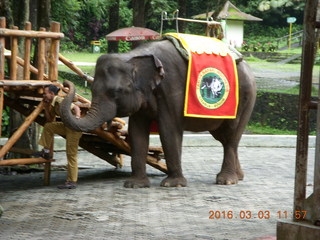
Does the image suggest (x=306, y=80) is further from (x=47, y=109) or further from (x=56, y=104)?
(x=47, y=109)

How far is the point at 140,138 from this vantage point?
1062 centimetres

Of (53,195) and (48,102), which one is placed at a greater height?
(48,102)

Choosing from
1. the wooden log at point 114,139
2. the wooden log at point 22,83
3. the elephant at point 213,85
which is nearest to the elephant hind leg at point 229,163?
the elephant at point 213,85

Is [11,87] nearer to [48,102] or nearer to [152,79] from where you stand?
[48,102]

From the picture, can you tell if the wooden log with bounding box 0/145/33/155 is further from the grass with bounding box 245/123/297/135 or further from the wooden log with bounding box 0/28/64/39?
the grass with bounding box 245/123/297/135

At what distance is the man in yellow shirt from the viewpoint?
9.84 m

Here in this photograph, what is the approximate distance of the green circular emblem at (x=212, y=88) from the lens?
10.5 meters

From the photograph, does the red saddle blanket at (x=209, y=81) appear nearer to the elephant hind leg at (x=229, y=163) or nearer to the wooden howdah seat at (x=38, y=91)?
the elephant hind leg at (x=229, y=163)

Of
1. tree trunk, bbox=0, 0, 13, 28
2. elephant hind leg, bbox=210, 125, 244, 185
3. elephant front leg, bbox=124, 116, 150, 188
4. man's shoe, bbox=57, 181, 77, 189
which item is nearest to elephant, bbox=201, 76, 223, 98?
elephant hind leg, bbox=210, 125, 244, 185

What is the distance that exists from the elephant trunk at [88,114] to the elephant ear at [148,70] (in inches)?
Answer: 22.7

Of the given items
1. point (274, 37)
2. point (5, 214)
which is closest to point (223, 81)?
point (5, 214)

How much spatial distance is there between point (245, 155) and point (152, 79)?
4950mm

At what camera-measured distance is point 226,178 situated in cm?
1085

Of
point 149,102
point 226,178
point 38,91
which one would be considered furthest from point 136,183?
point 38,91
